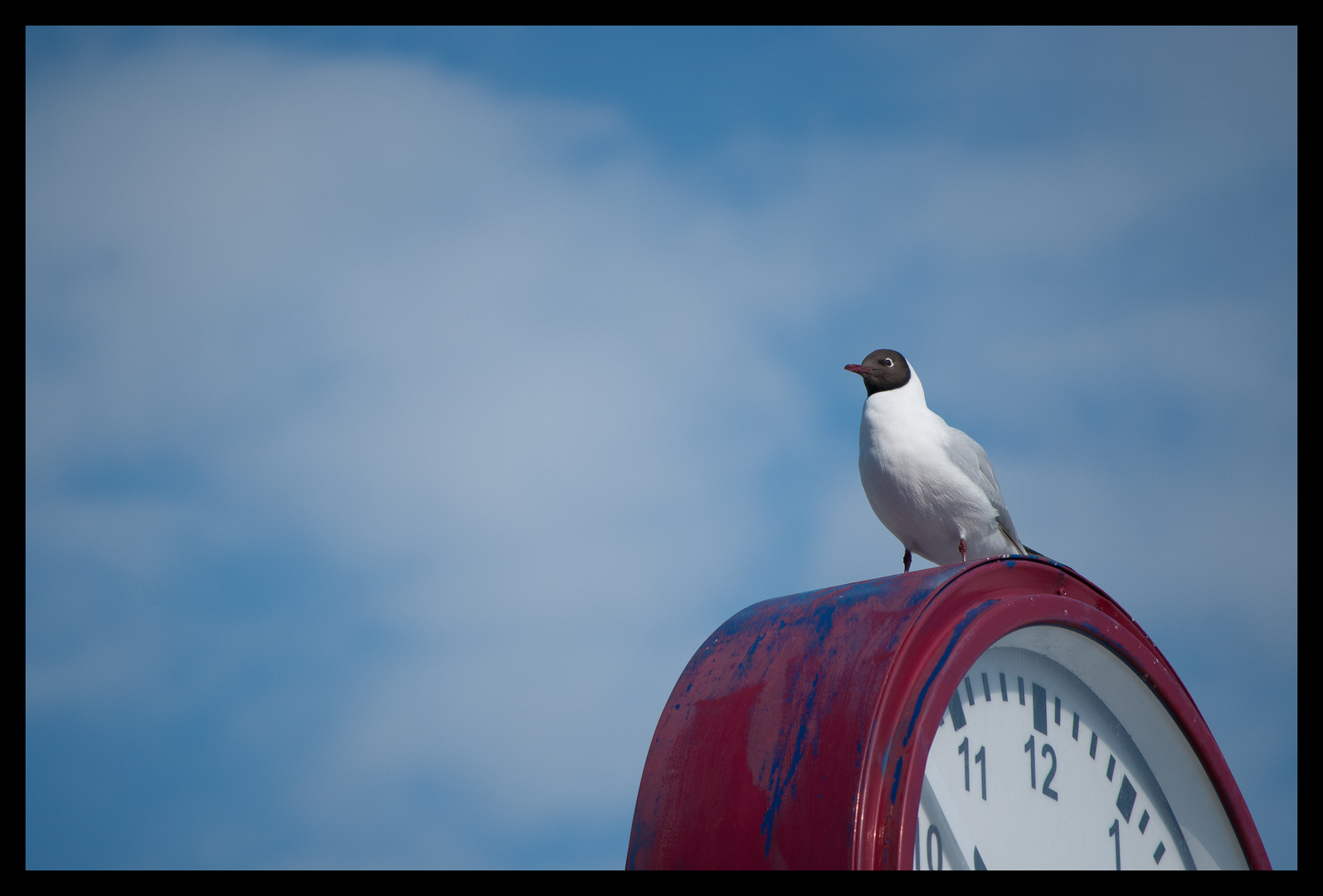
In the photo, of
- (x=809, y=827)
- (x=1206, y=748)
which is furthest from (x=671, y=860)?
(x=1206, y=748)

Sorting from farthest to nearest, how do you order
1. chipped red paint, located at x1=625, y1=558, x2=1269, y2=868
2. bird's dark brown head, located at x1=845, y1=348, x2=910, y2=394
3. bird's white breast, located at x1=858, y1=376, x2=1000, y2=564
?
1. bird's dark brown head, located at x1=845, y1=348, x2=910, y2=394
2. bird's white breast, located at x1=858, y1=376, x2=1000, y2=564
3. chipped red paint, located at x1=625, y1=558, x2=1269, y2=868

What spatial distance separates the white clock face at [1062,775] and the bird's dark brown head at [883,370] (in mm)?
1331

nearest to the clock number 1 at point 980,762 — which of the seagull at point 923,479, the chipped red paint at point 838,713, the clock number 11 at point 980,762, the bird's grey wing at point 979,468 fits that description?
the clock number 11 at point 980,762

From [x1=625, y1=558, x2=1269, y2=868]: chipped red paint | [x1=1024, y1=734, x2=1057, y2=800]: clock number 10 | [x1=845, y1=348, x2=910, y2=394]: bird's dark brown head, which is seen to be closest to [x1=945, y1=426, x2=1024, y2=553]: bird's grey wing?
[x1=845, y1=348, x2=910, y2=394]: bird's dark brown head

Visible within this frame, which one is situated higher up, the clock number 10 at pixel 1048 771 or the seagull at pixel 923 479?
the seagull at pixel 923 479

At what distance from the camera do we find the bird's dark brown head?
Result: 2.85 meters

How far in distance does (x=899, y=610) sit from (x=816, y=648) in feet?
0.47

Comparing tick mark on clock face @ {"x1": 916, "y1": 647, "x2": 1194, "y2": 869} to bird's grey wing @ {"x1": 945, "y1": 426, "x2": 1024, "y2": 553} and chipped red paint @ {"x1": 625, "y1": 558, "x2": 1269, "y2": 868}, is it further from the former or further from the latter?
bird's grey wing @ {"x1": 945, "y1": 426, "x2": 1024, "y2": 553}

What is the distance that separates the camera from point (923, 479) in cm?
260

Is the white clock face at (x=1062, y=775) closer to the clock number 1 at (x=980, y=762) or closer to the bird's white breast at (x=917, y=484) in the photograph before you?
the clock number 1 at (x=980, y=762)

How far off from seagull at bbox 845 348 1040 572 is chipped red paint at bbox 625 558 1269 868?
0.96 metres

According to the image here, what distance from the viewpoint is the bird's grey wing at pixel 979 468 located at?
2693 mm

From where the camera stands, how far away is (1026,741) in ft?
4.98

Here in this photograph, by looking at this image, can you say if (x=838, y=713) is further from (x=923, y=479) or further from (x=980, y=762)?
(x=923, y=479)
